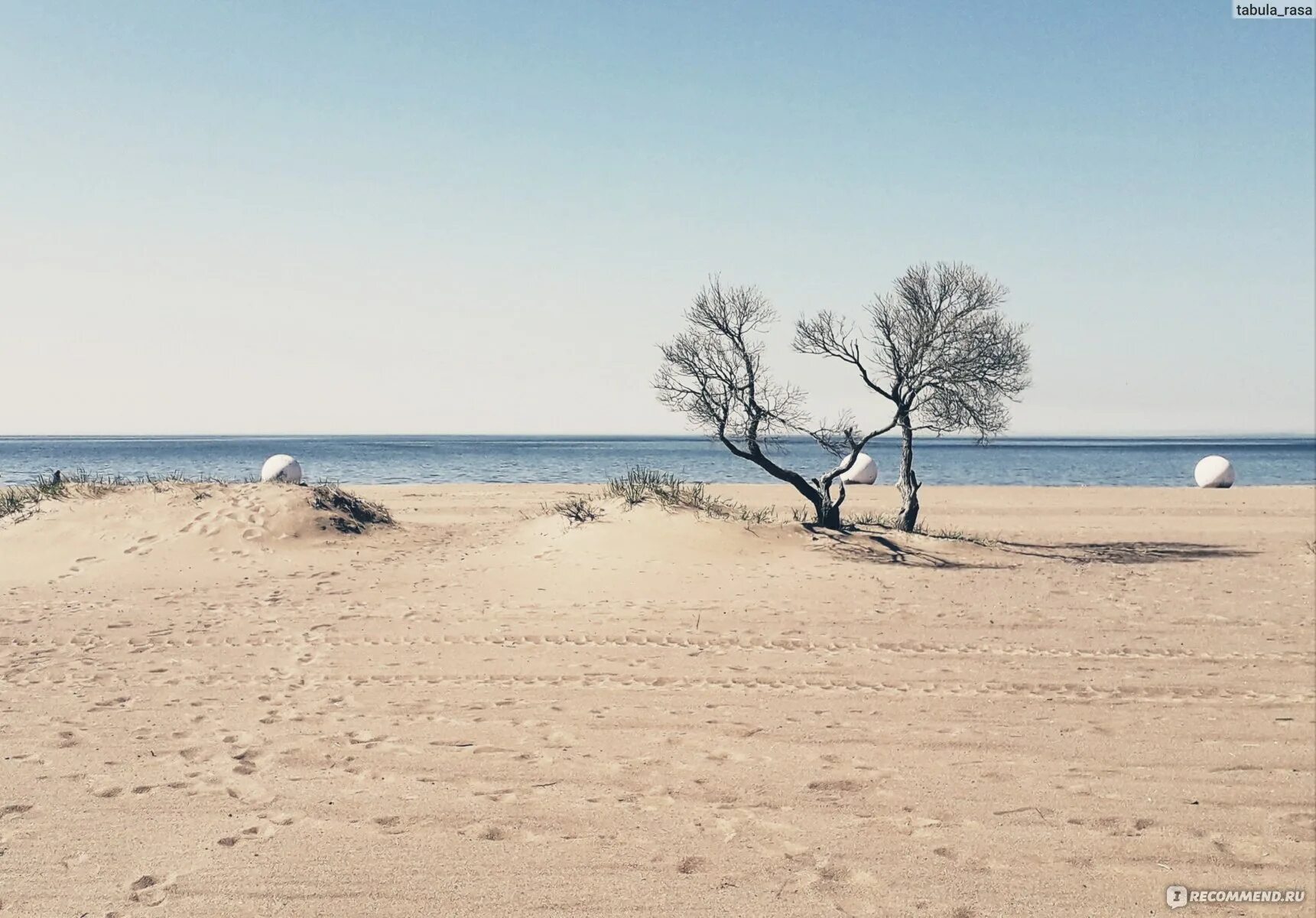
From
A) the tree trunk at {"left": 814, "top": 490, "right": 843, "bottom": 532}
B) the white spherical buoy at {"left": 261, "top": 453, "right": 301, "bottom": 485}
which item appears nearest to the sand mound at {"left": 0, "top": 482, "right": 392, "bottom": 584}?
the white spherical buoy at {"left": 261, "top": 453, "right": 301, "bottom": 485}

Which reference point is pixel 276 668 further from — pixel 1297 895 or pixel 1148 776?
pixel 1297 895

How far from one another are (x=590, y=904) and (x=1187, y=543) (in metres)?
18.6

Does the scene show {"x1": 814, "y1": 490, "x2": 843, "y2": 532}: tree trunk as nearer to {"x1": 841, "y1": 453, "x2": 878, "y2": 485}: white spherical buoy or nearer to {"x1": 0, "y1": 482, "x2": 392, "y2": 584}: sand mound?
{"x1": 0, "y1": 482, "x2": 392, "y2": 584}: sand mound

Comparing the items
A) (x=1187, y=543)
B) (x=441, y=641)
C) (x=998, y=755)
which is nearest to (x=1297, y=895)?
(x=998, y=755)

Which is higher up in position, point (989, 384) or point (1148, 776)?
point (989, 384)

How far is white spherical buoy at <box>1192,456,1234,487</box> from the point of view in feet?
120

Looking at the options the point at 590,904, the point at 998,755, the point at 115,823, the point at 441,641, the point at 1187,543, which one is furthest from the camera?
the point at 1187,543

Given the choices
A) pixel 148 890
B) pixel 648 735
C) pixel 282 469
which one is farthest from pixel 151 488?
pixel 148 890

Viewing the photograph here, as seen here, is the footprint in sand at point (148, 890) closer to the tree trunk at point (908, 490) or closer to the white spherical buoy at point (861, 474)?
the tree trunk at point (908, 490)

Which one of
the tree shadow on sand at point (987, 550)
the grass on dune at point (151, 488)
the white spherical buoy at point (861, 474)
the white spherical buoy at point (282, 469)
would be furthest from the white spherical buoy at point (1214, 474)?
the white spherical buoy at point (282, 469)

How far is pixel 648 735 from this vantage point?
7.28 m

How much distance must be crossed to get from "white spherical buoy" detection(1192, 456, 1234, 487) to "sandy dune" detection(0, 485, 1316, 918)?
24.5 m

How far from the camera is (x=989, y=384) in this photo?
59.3 feet

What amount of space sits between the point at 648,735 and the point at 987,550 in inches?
466
